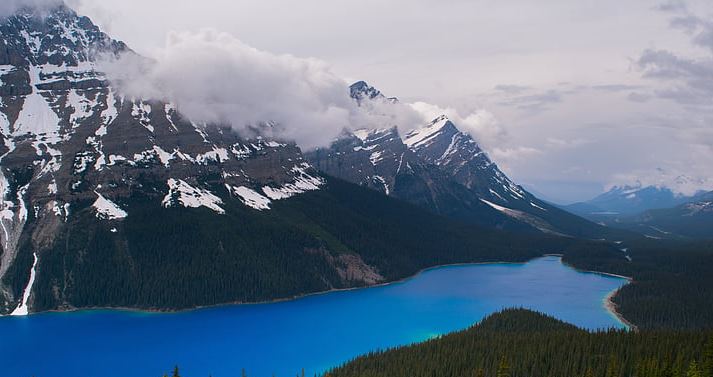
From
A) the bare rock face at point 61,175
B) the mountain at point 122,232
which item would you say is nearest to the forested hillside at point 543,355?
the mountain at point 122,232

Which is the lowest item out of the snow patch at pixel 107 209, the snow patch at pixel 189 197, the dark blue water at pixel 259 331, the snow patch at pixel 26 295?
the dark blue water at pixel 259 331

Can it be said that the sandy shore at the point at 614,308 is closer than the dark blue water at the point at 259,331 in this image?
No

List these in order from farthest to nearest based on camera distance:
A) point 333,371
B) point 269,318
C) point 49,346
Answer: point 269,318 → point 49,346 → point 333,371

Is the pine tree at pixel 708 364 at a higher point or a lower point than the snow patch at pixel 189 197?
lower

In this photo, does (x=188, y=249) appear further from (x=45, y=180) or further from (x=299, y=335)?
(x=299, y=335)

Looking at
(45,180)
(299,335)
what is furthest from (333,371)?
(45,180)

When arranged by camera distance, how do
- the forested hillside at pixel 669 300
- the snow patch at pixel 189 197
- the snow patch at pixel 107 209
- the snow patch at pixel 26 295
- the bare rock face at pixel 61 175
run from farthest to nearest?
1. the snow patch at pixel 189 197
2. the snow patch at pixel 107 209
3. the bare rock face at pixel 61 175
4. the snow patch at pixel 26 295
5. the forested hillside at pixel 669 300

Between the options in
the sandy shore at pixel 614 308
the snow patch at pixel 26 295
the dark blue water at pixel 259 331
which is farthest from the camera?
the snow patch at pixel 26 295

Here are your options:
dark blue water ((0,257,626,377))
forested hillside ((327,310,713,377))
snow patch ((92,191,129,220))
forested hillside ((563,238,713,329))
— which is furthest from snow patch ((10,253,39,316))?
forested hillside ((563,238,713,329))

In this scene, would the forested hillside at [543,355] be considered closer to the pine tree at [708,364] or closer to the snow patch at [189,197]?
the pine tree at [708,364]
